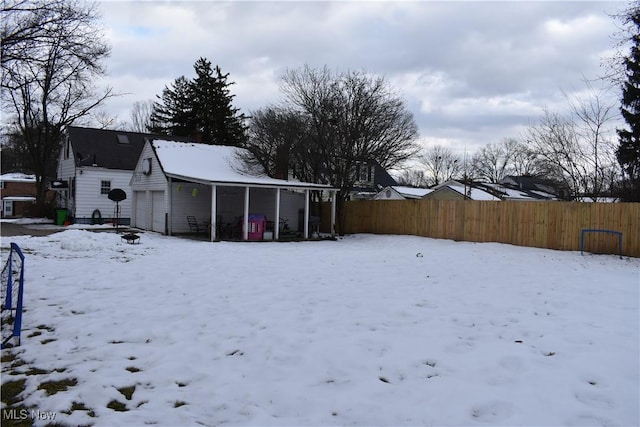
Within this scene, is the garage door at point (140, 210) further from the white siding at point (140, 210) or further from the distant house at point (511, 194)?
the distant house at point (511, 194)

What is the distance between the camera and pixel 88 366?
4.27m

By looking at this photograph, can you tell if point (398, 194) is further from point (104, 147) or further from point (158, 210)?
point (104, 147)

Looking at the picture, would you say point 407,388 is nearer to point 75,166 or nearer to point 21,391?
point 21,391

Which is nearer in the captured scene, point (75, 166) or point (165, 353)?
point (165, 353)

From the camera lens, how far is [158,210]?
20547mm

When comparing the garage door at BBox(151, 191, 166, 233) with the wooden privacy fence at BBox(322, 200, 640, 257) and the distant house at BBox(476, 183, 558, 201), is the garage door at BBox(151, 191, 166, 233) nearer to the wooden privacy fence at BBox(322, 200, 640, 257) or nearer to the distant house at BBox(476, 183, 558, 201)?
the wooden privacy fence at BBox(322, 200, 640, 257)

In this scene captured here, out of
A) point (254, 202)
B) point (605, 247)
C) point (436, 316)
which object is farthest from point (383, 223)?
point (436, 316)

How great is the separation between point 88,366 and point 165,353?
0.71 meters

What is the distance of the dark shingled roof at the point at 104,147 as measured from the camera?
24.6 m

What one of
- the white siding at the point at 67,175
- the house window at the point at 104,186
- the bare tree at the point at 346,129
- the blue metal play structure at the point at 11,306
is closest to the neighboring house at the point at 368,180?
the bare tree at the point at 346,129

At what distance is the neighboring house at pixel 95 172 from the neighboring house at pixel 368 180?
11219 mm

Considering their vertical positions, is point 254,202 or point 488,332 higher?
point 254,202

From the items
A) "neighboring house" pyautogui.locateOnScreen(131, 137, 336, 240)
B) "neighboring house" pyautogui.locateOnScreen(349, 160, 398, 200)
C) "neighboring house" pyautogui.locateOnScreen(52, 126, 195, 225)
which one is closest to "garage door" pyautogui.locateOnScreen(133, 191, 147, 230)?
"neighboring house" pyautogui.locateOnScreen(131, 137, 336, 240)

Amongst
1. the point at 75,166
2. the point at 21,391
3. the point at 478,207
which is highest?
the point at 75,166
